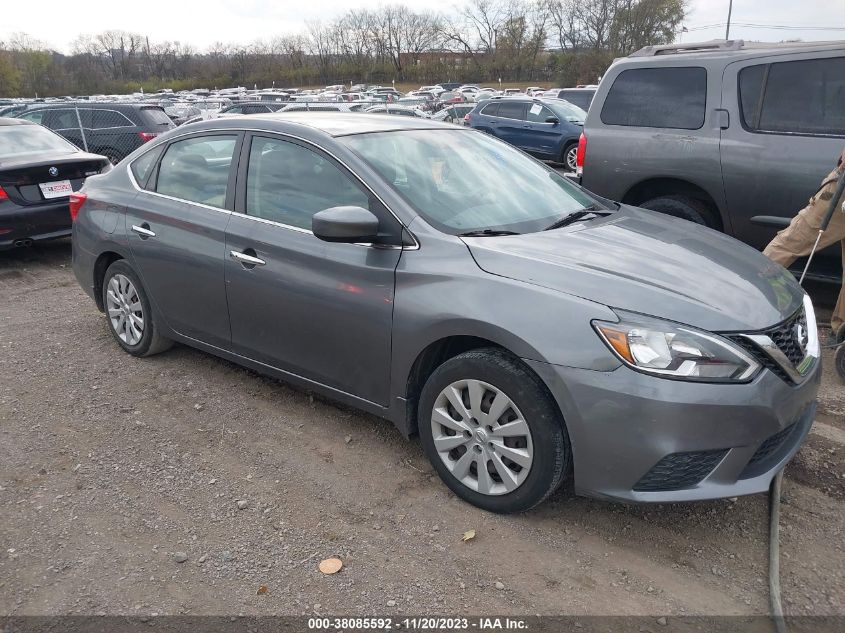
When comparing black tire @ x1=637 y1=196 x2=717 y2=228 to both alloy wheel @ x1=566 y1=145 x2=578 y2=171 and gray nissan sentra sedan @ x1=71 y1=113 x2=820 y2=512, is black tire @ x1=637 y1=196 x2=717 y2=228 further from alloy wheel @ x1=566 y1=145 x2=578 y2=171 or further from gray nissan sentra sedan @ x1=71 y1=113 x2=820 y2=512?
alloy wheel @ x1=566 y1=145 x2=578 y2=171

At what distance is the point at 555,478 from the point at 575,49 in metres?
81.6

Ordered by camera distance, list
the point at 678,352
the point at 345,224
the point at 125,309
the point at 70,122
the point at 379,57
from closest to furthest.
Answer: the point at 678,352 < the point at 345,224 < the point at 125,309 < the point at 70,122 < the point at 379,57

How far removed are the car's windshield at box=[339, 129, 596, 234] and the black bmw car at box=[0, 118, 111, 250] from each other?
5.16 metres

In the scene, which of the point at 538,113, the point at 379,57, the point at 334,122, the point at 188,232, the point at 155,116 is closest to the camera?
the point at 334,122

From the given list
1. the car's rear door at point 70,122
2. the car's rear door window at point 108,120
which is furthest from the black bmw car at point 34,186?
the car's rear door at point 70,122

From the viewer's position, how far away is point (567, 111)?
16281 mm

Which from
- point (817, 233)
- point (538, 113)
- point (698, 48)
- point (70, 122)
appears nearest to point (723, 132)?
point (698, 48)

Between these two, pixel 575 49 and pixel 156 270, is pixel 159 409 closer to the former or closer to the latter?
pixel 156 270

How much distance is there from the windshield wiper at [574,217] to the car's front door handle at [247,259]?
149 centimetres

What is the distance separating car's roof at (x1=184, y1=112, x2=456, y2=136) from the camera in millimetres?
3664

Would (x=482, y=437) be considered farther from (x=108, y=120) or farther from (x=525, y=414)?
(x=108, y=120)

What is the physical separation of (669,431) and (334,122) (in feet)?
7.95

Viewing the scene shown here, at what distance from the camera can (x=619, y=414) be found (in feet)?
8.25

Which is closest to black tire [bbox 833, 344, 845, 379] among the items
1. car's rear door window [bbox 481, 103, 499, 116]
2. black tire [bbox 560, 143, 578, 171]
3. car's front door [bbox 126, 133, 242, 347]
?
car's front door [bbox 126, 133, 242, 347]
